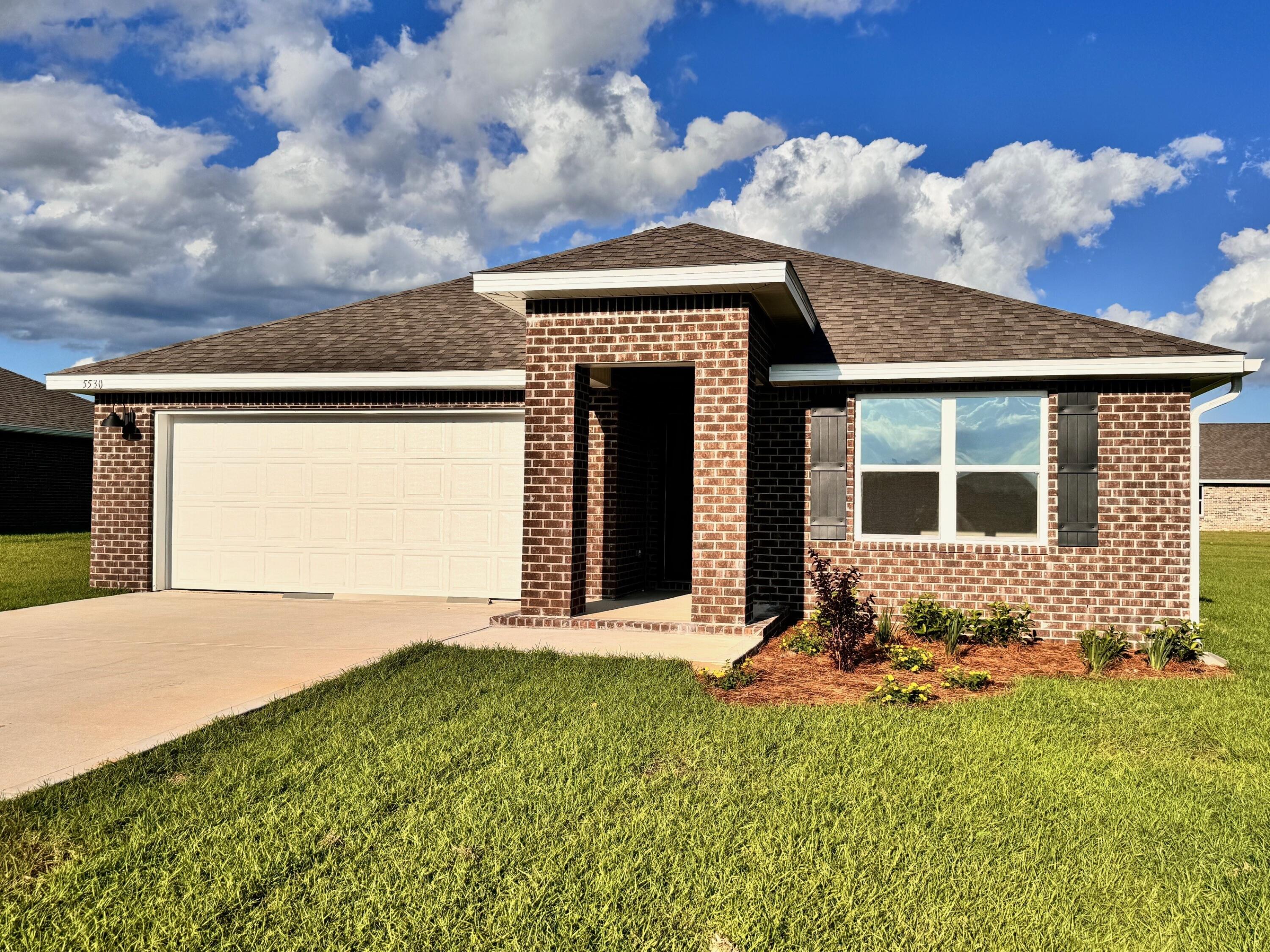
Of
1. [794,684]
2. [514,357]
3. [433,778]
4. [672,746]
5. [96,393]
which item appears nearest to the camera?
[433,778]

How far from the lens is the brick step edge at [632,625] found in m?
8.56

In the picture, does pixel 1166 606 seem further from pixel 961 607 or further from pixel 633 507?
pixel 633 507

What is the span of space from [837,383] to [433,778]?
23.8 feet

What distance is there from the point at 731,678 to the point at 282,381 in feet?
26.1

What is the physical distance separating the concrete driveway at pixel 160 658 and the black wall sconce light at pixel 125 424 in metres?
2.33

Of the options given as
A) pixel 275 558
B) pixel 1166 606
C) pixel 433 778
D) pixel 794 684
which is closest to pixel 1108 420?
pixel 1166 606

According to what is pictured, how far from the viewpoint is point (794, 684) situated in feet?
22.6

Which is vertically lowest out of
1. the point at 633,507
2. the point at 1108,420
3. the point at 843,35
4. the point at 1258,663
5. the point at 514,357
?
the point at 1258,663

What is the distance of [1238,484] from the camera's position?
4119cm

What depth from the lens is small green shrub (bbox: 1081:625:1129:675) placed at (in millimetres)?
7730

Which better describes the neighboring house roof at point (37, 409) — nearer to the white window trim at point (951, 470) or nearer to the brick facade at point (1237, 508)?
the white window trim at point (951, 470)

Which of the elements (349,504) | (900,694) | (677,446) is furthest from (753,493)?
(349,504)

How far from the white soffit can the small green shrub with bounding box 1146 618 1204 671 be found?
4825 millimetres

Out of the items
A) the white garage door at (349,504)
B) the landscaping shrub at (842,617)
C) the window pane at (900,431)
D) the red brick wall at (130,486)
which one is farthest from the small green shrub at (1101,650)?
the red brick wall at (130,486)
